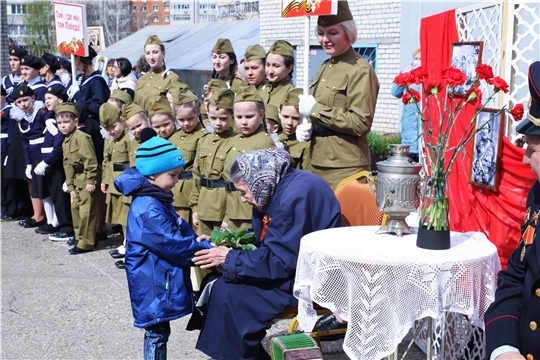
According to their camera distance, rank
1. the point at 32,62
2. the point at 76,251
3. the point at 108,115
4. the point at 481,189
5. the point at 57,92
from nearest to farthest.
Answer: the point at 481,189 < the point at 108,115 < the point at 76,251 < the point at 57,92 < the point at 32,62

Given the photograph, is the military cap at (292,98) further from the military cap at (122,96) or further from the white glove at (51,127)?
the white glove at (51,127)

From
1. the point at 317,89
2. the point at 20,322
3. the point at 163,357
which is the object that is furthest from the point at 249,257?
the point at 20,322

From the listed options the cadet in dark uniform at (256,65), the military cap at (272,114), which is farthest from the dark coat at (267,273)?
the cadet in dark uniform at (256,65)

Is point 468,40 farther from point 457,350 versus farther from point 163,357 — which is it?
point 163,357

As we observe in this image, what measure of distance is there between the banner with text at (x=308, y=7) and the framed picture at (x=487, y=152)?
4.66 feet

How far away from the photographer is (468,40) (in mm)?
4516

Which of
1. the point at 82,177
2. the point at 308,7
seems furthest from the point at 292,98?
the point at 82,177

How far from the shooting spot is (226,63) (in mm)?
7387

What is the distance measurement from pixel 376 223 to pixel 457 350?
3.14 feet

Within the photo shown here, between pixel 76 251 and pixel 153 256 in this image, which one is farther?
pixel 76 251

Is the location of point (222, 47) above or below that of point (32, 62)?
above

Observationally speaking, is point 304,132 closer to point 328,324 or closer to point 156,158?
point 328,324

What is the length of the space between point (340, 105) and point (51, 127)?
159 inches

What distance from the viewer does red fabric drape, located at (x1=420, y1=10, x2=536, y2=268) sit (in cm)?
389
